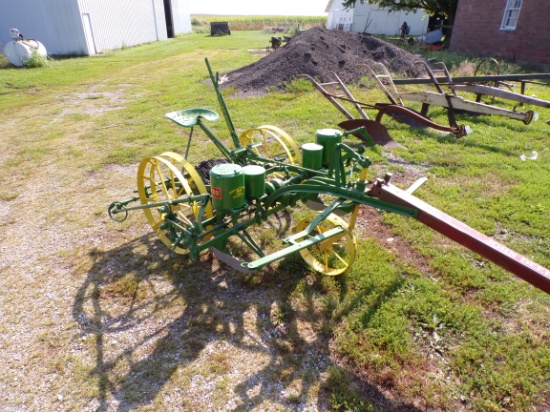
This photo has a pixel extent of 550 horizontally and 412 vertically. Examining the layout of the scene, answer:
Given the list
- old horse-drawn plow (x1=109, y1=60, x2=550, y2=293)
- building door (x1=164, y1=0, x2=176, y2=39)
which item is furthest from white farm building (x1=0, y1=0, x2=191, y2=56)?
old horse-drawn plow (x1=109, y1=60, x2=550, y2=293)

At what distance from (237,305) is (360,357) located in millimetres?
991

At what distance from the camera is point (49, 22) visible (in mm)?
17359

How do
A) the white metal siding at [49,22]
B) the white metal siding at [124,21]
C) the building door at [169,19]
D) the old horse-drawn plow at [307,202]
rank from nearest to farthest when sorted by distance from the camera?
the old horse-drawn plow at [307,202]
the white metal siding at [49,22]
the white metal siding at [124,21]
the building door at [169,19]

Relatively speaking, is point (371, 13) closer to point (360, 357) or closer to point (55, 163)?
point (55, 163)

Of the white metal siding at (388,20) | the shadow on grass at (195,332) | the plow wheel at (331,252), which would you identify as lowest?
the shadow on grass at (195,332)

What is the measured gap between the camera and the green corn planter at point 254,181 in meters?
2.91

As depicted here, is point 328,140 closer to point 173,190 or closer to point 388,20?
point 173,190

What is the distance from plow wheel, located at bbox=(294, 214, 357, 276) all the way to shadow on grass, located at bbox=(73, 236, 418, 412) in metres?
0.13

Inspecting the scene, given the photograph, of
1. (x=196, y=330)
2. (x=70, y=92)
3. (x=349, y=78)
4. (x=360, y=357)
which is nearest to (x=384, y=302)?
(x=360, y=357)

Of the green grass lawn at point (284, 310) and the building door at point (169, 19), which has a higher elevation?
the building door at point (169, 19)

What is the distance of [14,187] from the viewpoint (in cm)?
495

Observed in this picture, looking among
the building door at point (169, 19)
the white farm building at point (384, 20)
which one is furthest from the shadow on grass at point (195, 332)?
the white farm building at point (384, 20)

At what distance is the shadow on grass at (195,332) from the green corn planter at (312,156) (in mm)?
854

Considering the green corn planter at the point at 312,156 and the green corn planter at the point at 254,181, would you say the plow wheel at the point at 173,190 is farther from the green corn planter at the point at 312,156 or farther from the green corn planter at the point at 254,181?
the green corn planter at the point at 312,156
